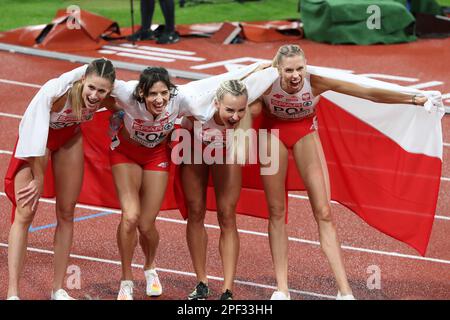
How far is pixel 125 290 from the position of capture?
22.6ft

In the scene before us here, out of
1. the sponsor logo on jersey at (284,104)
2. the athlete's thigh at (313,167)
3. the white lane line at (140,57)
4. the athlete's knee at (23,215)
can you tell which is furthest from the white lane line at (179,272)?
the white lane line at (140,57)

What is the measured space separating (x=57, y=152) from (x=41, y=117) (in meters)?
0.47

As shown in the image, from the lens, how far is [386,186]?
7.61m

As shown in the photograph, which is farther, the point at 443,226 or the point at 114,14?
the point at 114,14

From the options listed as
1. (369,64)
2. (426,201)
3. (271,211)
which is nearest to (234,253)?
(271,211)

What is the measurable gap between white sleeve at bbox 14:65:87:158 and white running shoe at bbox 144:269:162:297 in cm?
135

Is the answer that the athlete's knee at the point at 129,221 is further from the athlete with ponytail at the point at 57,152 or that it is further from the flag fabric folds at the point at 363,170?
the flag fabric folds at the point at 363,170

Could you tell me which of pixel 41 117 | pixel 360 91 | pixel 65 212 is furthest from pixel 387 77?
pixel 41 117

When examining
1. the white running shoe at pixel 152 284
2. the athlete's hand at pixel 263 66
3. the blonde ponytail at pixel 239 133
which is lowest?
the white running shoe at pixel 152 284

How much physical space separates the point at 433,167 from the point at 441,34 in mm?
8598

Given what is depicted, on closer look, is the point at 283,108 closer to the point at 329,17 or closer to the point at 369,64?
the point at 369,64

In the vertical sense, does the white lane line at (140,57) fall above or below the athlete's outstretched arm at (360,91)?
below

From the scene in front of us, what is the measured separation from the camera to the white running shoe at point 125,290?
270 inches

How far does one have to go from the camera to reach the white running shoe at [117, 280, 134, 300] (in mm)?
6867
